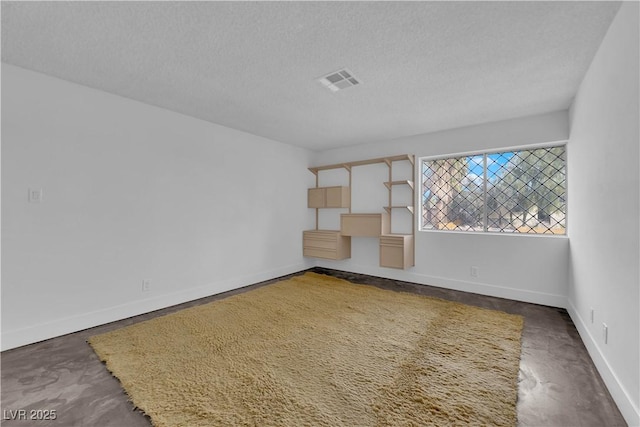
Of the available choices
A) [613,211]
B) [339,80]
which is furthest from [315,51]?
[613,211]

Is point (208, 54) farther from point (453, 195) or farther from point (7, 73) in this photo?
point (453, 195)

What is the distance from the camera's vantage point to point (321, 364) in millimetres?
2064

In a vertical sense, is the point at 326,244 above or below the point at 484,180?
below

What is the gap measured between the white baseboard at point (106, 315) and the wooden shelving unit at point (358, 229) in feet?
4.86

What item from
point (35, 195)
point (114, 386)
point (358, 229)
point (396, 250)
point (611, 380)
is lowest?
point (114, 386)

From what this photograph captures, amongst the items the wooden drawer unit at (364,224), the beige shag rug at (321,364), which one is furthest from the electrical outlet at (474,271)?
the wooden drawer unit at (364,224)

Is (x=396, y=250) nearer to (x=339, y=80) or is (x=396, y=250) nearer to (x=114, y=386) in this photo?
(x=339, y=80)

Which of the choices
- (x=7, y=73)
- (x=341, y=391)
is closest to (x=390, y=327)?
(x=341, y=391)

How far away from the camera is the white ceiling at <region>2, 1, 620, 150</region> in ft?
5.57

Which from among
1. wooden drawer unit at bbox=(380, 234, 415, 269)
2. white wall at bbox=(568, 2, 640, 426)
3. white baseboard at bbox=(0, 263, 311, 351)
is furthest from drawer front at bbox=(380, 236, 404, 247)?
white baseboard at bbox=(0, 263, 311, 351)

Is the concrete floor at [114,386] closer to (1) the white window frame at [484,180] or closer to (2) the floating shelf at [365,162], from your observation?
(1) the white window frame at [484,180]

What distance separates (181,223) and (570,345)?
426 centimetres

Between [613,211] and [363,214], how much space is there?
3114mm

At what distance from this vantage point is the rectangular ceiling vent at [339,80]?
2.46 meters
